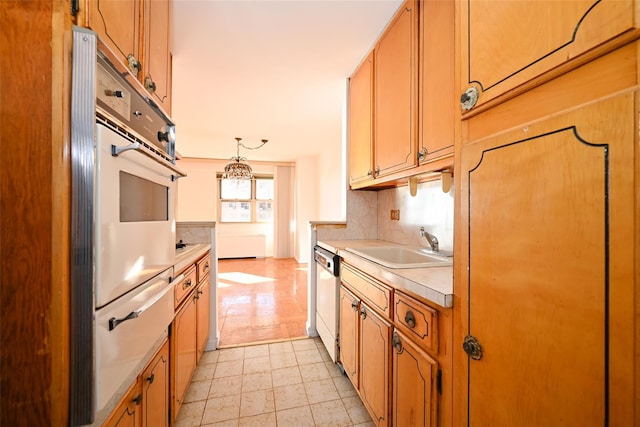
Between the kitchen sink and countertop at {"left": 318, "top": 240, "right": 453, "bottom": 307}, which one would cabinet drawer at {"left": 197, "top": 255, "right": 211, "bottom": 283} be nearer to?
the kitchen sink

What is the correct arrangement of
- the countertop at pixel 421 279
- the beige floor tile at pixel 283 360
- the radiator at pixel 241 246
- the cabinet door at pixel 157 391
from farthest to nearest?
the radiator at pixel 241 246, the beige floor tile at pixel 283 360, the cabinet door at pixel 157 391, the countertop at pixel 421 279

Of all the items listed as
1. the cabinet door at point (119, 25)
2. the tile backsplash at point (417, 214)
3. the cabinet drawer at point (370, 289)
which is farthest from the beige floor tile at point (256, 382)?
→ the cabinet door at point (119, 25)

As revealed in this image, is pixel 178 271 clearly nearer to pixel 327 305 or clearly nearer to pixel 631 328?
pixel 327 305

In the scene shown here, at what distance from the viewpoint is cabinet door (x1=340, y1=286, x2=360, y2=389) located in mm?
1521

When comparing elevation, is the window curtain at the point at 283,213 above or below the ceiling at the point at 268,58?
below

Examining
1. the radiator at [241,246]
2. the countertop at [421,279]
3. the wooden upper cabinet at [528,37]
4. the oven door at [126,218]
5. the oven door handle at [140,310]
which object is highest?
the wooden upper cabinet at [528,37]

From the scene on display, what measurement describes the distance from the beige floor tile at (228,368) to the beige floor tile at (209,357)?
8cm

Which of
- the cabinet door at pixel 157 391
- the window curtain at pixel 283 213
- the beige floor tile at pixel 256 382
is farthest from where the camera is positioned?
the window curtain at pixel 283 213

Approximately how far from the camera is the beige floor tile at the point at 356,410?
1480 mm

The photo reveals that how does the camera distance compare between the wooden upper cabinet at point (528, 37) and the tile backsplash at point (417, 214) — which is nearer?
the wooden upper cabinet at point (528, 37)

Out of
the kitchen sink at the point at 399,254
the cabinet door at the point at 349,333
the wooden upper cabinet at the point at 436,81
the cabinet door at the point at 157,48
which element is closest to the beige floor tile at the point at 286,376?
the cabinet door at the point at 349,333

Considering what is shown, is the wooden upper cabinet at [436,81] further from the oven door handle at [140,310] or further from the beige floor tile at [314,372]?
the beige floor tile at [314,372]

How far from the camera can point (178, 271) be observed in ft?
4.23

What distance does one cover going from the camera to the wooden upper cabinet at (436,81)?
45.4 inches
